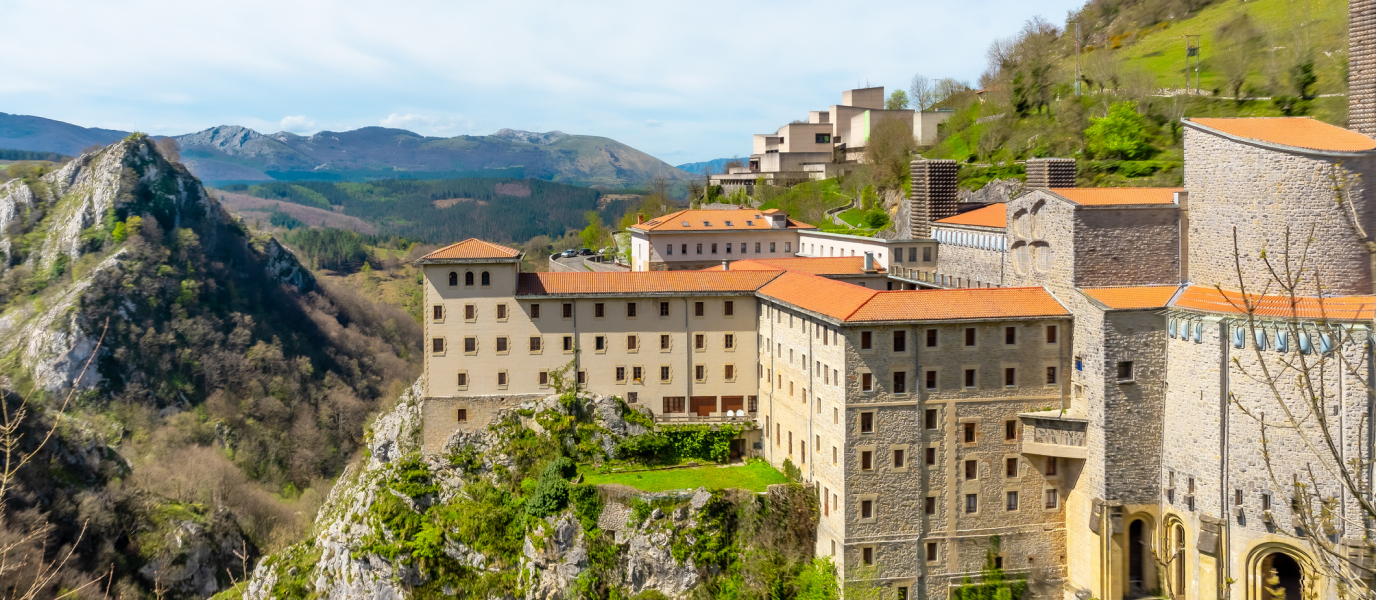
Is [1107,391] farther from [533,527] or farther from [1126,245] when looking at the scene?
[533,527]

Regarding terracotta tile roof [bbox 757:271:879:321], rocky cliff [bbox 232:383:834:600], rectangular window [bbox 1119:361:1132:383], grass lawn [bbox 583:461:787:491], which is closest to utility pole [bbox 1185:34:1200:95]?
terracotta tile roof [bbox 757:271:879:321]

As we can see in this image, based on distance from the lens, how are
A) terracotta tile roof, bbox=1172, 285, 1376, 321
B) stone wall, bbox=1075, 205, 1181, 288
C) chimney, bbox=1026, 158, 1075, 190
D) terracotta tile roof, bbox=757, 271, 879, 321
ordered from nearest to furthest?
terracotta tile roof, bbox=1172, 285, 1376, 321, terracotta tile roof, bbox=757, 271, 879, 321, stone wall, bbox=1075, 205, 1181, 288, chimney, bbox=1026, 158, 1075, 190

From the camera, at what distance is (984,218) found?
57688 millimetres

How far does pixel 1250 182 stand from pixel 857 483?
20.2 meters

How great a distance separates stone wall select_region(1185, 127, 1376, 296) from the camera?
3944cm

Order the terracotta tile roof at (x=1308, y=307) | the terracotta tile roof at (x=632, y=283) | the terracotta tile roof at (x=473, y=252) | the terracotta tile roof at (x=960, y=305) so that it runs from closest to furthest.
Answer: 1. the terracotta tile roof at (x=1308, y=307)
2. the terracotta tile roof at (x=960, y=305)
3. the terracotta tile roof at (x=473, y=252)
4. the terracotta tile roof at (x=632, y=283)

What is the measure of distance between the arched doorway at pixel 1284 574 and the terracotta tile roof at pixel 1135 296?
1075 cm

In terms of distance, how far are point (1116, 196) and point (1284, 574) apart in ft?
56.4

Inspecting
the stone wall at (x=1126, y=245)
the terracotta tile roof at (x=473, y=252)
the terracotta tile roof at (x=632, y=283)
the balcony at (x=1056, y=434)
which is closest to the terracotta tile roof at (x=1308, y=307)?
the stone wall at (x=1126, y=245)

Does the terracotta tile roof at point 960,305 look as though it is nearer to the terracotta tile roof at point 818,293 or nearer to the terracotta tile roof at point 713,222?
the terracotta tile roof at point 818,293

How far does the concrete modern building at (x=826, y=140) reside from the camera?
109438mm

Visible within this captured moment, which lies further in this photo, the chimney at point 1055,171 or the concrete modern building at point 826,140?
the concrete modern building at point 826,140

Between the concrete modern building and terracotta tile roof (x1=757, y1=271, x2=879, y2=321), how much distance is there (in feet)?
190

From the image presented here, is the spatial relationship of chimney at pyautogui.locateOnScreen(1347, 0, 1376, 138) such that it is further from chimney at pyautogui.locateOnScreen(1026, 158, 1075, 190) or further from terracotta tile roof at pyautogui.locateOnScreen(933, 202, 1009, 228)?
terracotta tile roof at pyautogui.locateOnScreen(933, 202, 1009, 228)
